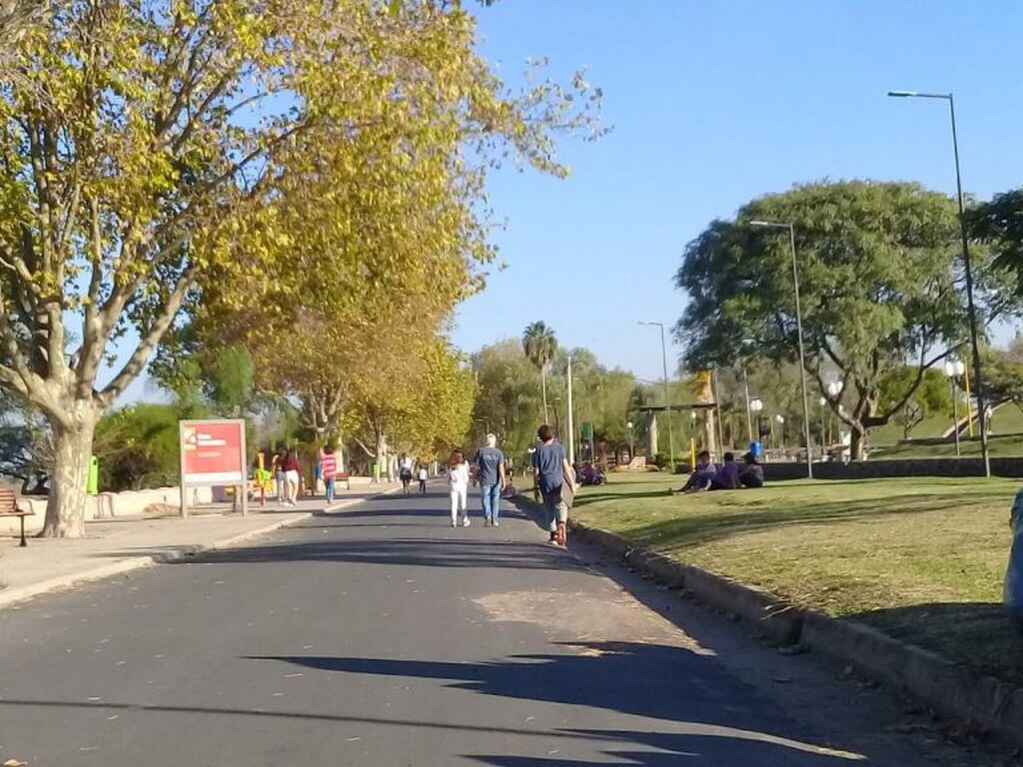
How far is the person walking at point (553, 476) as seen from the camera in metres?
19.5

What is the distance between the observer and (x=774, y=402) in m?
92.1

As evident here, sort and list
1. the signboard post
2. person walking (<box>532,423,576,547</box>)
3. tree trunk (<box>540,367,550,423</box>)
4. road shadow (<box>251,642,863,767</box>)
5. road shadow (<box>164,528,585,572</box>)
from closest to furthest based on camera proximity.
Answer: road shadow (<box>251,642,863,767</box>) < road shadow (<box>164,528,585,572</box>) < person walking (<box>532,423,576,547</box>) < the signboard post < tree trunk (<box>540,367,550,423</box>)

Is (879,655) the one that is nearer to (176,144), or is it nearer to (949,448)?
(176,144)

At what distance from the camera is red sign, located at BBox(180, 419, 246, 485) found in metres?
33.8

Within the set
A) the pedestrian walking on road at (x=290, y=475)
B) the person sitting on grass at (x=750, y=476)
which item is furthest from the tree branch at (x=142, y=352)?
the pedestrian walking on road at (x=290, y=475)

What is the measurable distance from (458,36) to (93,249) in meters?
7.52

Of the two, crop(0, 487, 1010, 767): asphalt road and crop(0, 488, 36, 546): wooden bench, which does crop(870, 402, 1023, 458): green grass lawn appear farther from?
crop(0, 487, 1010, 767): asphalt road

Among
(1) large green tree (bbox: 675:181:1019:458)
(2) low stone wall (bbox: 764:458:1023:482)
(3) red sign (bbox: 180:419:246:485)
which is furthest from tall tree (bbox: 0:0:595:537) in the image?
(1) large green tree (bbox: 675:181:1019:458)

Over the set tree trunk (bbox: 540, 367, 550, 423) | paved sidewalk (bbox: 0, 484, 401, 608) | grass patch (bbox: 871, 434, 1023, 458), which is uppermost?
tree trunk (bbox: 540, 367, 550, 423)

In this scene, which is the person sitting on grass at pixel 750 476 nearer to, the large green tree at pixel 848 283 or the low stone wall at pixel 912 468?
the low stone wall at pixel 912 468

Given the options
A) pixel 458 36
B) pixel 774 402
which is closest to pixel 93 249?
pixel 458 36

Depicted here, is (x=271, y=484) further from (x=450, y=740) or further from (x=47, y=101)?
(x=450, y=740)

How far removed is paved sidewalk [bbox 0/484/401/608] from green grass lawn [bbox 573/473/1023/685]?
740 cm

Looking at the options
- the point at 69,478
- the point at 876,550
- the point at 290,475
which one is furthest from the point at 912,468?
the point at 876,550
